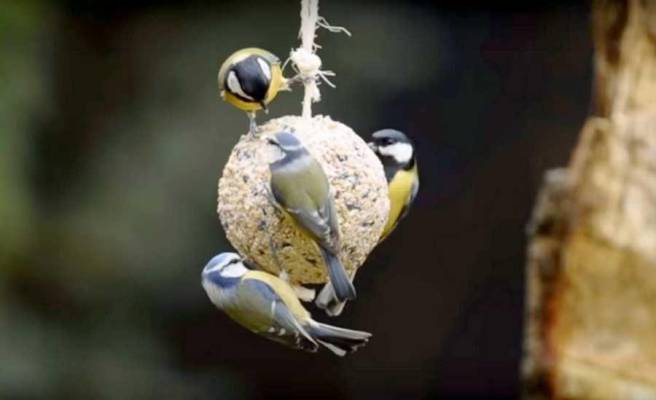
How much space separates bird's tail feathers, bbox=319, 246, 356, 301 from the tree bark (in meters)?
0.28

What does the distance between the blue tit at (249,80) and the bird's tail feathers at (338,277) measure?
0.20m

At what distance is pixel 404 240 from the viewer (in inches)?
157

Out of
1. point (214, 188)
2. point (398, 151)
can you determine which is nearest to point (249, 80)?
point (398, 151)

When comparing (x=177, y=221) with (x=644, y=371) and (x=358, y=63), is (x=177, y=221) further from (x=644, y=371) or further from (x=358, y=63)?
(x=644, y=371)

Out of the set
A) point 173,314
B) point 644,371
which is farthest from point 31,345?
point 644,371

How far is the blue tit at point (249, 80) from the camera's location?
6.07 feet

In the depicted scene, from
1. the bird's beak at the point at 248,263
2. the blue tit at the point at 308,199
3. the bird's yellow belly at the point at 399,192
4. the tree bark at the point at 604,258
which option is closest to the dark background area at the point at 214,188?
the bird's yellow belly at the point at 399,192

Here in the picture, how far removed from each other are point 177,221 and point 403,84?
0.66 meters

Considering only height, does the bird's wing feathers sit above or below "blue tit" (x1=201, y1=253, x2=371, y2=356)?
above

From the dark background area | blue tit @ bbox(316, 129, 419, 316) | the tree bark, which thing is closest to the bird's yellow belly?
blue tit @ bbox(316, 129, 419, 316)

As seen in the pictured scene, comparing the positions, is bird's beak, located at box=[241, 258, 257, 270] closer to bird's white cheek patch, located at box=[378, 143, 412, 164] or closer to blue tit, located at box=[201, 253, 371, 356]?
blue tit, located at box=[201, 253, 371, 356]

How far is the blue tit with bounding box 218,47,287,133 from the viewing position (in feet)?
6.07

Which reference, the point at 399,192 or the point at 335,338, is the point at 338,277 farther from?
the point at 399,192

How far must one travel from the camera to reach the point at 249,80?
1.84m
